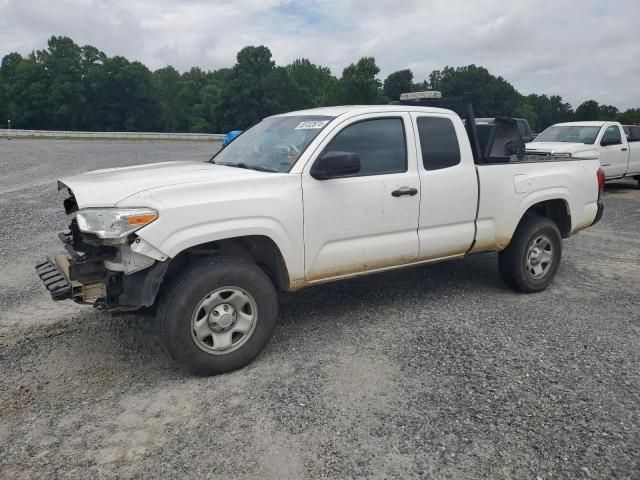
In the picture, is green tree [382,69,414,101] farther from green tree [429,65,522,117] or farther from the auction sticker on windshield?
the auction sticker on windshield

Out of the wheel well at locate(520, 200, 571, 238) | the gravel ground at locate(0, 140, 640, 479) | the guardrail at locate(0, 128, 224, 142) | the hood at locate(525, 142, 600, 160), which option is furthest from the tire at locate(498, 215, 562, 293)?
the guardrail at locate(0, 128, 224, 142)

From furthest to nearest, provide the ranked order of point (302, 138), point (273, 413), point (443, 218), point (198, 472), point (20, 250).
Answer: point (20, 250) < point (443, 218) < point (302, 138) < point (273, 413) < point (198, 472)

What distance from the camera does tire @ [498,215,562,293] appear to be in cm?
546

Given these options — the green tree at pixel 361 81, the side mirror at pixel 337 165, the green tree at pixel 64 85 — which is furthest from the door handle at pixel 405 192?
the green tree at pixel 64 85

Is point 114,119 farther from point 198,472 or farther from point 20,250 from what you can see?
point 198,472

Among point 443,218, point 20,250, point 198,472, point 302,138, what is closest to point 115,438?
point 198,472

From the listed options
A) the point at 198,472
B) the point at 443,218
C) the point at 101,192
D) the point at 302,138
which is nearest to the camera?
the point at 198,472

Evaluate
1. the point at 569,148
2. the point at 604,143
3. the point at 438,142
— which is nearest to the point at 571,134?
the point at 604,143

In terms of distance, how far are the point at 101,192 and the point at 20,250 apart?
4362 mm

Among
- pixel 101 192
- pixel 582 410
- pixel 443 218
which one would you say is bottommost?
pixel 582 410

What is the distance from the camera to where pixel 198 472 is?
2.80m

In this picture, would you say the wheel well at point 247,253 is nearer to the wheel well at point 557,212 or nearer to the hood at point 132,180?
the hood at point 132,180

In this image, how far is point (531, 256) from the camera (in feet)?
18.3

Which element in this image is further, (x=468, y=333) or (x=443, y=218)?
(x=443, y=218)
